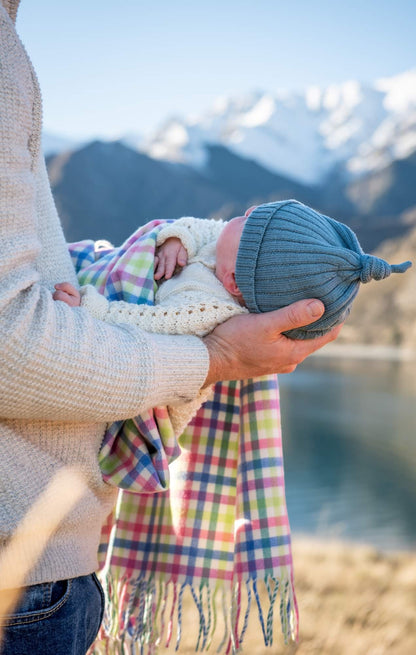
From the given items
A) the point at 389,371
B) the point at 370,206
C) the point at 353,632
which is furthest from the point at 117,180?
the point at 353,632

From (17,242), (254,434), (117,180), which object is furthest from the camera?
(117,180)

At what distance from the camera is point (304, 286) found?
3.79 ft

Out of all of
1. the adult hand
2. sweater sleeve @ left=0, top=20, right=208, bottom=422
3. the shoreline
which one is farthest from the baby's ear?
the shoreline

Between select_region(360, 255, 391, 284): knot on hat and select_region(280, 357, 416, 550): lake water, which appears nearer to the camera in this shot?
select_region(360, 255, 391, 284): knot on hat

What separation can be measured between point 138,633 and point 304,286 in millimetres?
859

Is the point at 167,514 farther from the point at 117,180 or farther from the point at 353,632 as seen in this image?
the point at 117,180

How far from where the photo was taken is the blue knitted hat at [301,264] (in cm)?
116

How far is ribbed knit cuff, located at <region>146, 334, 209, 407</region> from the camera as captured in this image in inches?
39.7

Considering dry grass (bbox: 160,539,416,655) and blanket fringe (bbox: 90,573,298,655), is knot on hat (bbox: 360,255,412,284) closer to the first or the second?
blanket fringe (bbox: 90,573,298,655)

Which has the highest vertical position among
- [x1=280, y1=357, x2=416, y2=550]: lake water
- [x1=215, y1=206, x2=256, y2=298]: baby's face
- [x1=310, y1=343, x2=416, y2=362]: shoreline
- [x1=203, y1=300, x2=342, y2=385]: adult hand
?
[x1=310, y1=343, x2=416, y2=362]: shoreline

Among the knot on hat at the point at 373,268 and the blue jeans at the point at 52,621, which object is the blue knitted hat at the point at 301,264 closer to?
the knot on hat at the point at 373,268

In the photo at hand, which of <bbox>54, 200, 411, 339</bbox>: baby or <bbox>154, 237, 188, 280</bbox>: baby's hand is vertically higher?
<bbox>154, 237, 188, 280</bbox>: baby's hand

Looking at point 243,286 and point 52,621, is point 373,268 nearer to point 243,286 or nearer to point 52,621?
point 243,286

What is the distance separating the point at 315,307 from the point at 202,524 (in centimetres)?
58
